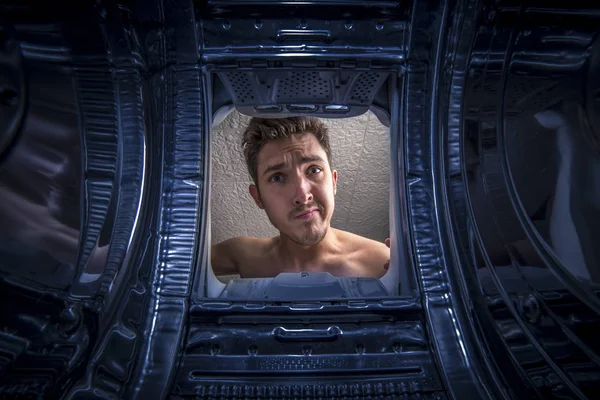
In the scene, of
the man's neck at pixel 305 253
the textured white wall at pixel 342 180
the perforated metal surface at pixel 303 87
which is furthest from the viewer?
the textured white wall at pixel 342 180

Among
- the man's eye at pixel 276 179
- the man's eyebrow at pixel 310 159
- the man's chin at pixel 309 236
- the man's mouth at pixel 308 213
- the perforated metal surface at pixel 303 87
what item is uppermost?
the perforated metal surface at pixel 303 87

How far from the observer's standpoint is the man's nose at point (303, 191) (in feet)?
6.44

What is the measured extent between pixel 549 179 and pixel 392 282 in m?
0.47

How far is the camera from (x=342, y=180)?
291 cm

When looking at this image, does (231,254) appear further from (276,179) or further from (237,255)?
(276,179)

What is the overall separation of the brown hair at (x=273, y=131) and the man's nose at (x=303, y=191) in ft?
0.66

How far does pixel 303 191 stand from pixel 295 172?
9 cm

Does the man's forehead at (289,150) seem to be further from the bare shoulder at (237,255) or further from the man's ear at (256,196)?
the bare shoulder at (237,255)

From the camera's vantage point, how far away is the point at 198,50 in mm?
1076

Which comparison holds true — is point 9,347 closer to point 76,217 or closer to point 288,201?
point 76,217

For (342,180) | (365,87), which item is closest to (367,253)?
(342,180)

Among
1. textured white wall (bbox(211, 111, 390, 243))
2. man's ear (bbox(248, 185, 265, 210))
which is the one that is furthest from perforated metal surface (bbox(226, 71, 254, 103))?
textured white wall (bbox(211, 111, 390, 243))

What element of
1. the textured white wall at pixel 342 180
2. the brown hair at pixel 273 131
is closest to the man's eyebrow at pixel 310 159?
the brown hair at pixel 273 131

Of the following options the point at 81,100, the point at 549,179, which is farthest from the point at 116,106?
the point at 549,179
